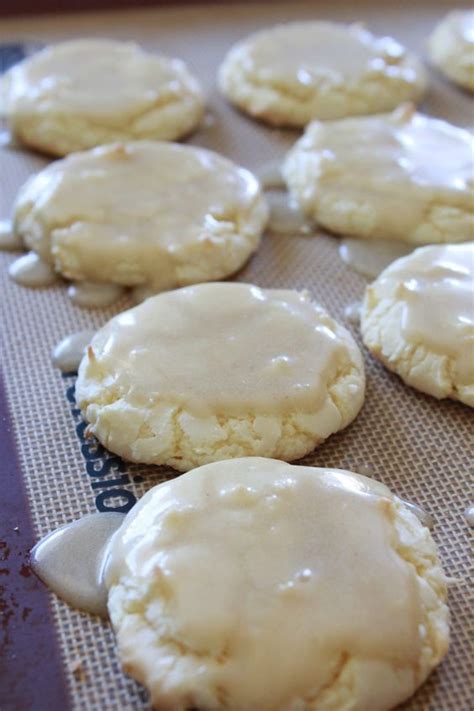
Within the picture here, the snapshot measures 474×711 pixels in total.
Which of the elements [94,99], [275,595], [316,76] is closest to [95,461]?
[275,595]

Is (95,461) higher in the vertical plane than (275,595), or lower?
lower

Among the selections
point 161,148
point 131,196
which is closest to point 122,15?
point 161,148

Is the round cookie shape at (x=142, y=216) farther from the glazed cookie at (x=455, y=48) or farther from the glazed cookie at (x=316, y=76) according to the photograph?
the glazed cookie at (x=455, y=48)

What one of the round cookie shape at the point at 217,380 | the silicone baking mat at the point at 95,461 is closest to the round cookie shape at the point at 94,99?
the silicone baking mat at the point at 95,461

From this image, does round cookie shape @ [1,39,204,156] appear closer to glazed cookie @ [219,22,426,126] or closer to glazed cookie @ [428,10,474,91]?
glazed cookie @ [219,22,426,126]

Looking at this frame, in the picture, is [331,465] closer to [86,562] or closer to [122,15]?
[86,562]

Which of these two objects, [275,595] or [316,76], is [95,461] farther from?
[316,76]
